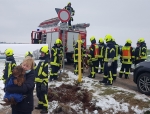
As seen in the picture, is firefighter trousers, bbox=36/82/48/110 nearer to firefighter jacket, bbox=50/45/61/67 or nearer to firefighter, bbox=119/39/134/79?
firefighter jacket, bbox=50/45/61/67

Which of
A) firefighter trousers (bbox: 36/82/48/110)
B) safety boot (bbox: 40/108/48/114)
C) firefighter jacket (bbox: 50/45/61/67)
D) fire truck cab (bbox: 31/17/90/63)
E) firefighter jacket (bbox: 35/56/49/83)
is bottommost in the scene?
safety boot (bbox: 40/108/48/114)

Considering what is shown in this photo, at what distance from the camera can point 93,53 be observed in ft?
33.1

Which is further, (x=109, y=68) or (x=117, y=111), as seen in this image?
(x=109, y=68)

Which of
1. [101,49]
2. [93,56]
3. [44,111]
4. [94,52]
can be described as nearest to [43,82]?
[44,111]

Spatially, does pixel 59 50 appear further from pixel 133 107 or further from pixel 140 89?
pixel 133 107

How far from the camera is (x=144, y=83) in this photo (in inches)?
283

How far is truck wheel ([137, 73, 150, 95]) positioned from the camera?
704 centimetres

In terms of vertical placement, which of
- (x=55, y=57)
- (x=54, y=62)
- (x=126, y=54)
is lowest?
(x=54, y=62)

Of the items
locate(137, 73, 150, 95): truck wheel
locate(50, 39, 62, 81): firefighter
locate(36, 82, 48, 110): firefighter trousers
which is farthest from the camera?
locate(50, 39, 62, 81): firefighter

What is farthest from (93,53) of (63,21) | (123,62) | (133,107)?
(133,107)

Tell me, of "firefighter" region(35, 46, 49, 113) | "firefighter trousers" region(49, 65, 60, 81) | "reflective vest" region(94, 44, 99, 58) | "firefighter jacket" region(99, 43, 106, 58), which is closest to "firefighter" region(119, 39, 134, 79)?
"firefighter jacket" region(99, 43, 106, 58)

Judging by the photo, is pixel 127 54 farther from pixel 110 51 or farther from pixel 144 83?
pixel 144 83

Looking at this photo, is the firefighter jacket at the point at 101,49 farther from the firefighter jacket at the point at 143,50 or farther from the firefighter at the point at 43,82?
the firefighter at the point at 43,82

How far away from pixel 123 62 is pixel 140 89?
2617 mm
